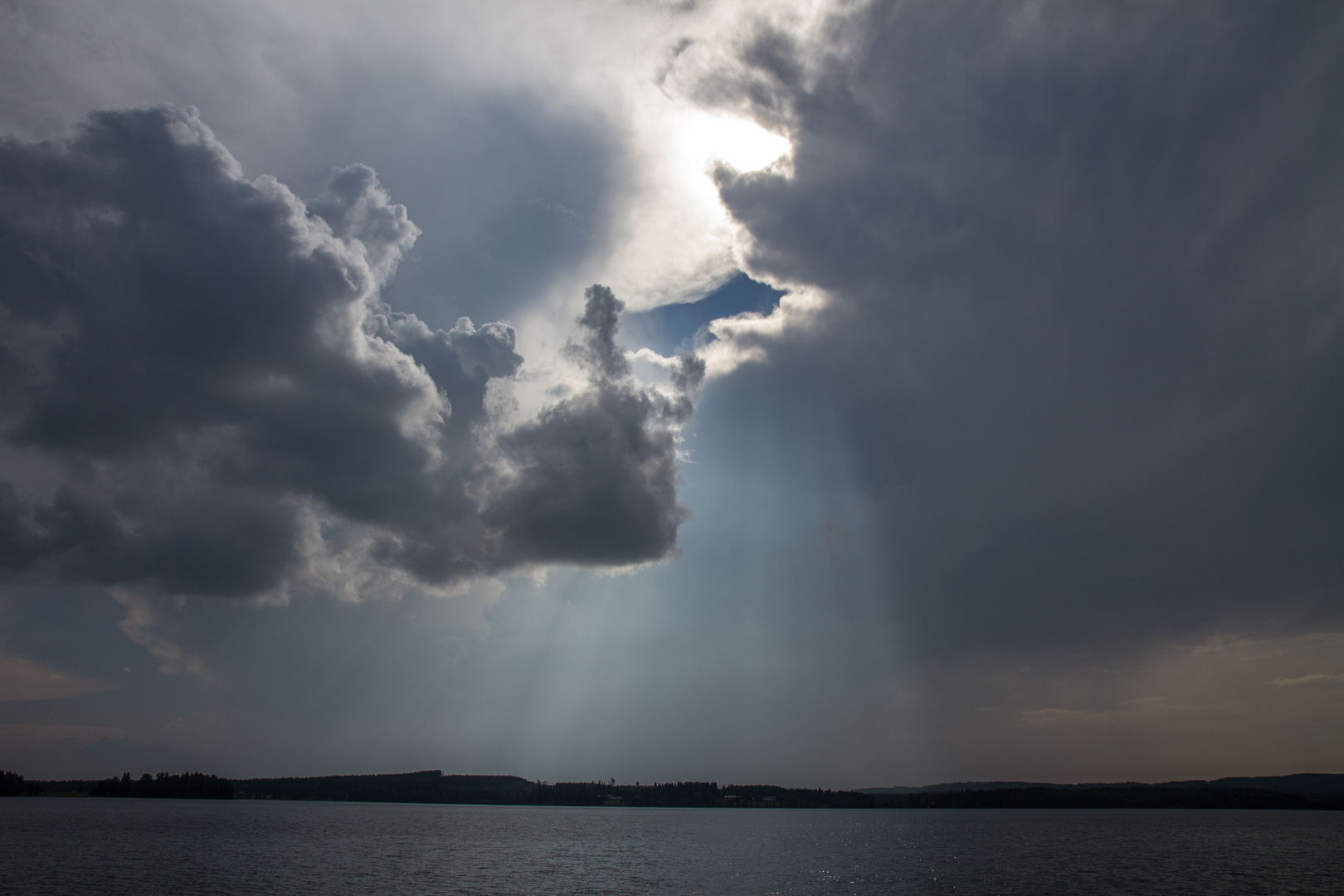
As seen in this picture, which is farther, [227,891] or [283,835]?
[283,835]

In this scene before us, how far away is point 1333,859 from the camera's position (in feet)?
441

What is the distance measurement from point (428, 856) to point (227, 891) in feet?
178

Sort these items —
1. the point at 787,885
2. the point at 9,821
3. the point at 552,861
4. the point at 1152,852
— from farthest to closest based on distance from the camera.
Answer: the point at 9,821
the point at 1152,852
the point at 552,861
the point at 787,885

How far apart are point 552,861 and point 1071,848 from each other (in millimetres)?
115049

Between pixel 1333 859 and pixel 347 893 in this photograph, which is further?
pixel 1333 859

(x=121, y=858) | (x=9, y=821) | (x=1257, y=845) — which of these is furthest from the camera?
(x=9, y=821)

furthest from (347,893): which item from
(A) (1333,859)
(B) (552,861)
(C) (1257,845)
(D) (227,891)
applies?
(C) (1257,845)

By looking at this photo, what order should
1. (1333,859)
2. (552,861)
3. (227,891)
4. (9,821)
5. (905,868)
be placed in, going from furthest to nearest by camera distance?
(9,821) < (1333,859) < (552,861) < (905,868) < (227,891)

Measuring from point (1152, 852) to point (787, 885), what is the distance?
10399cm

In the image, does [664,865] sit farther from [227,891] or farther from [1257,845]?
[1257,845]

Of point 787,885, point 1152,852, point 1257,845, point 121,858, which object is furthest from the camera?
point 1257,845

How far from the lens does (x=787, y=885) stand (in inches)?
3738

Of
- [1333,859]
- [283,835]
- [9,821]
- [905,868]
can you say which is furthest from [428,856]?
[1333,859]

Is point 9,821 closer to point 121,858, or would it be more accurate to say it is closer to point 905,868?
point 121,858
